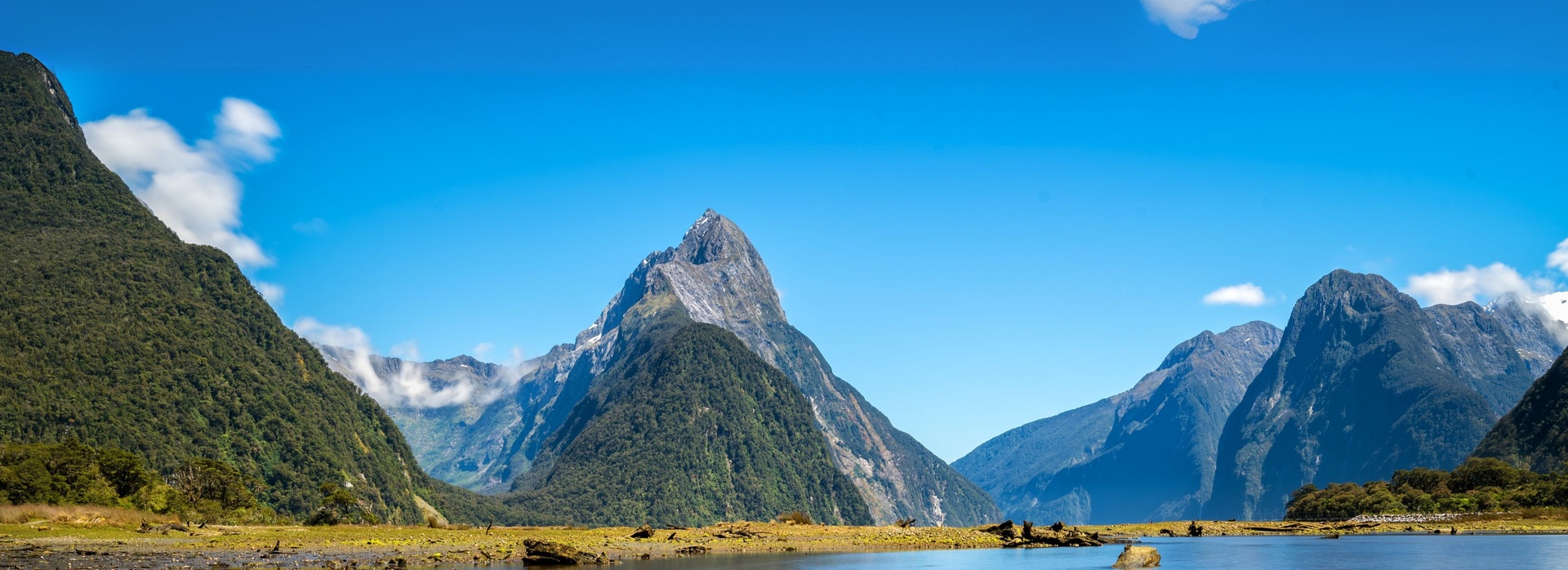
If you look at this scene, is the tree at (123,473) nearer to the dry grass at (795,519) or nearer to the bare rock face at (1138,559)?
the dry grass at (795,519)

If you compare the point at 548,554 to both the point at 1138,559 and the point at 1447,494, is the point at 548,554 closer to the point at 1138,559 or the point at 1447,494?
the point at 1138,559

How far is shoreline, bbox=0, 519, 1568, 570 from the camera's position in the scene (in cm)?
6812

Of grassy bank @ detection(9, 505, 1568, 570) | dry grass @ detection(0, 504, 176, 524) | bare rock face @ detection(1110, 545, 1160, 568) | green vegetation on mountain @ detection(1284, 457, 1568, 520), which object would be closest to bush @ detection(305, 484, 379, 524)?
grassy bank @ detection(9, 505, 1568, 570)

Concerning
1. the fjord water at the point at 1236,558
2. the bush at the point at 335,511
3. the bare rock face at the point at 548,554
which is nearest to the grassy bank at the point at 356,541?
the bare rock face at the point at 548,554

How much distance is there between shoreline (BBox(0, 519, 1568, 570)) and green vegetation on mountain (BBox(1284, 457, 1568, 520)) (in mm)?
21405

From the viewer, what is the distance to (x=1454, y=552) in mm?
89625

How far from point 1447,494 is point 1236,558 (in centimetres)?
10798

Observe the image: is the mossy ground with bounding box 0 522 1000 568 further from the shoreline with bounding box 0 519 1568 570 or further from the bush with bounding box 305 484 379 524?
the bush with bounding box 305 484 379 524

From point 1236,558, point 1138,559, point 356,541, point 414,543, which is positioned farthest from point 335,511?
point 1236,558

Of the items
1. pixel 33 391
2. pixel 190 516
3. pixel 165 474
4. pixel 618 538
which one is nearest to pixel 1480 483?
pixel 618 538

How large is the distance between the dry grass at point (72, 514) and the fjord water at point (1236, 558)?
49.0 m

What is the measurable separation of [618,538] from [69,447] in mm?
60809

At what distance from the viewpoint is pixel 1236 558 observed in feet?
285

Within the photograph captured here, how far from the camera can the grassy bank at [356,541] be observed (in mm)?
69125
